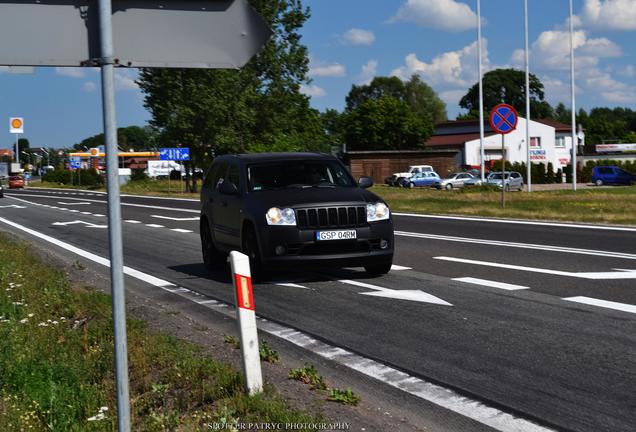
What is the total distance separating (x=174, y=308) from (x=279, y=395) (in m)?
4.49

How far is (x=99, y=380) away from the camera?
6102 millimetres

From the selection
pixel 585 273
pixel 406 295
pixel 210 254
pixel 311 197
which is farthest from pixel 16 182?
pixel 406 295

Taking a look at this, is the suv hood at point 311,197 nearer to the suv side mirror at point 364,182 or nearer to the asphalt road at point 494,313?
the suv side mirror at point 364,182

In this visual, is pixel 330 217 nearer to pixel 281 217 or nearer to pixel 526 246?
pixel 281 217

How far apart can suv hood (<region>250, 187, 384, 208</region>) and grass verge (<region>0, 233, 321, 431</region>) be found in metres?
3.00

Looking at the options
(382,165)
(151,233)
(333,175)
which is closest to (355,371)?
(333,175)

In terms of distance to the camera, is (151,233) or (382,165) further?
(382,165)

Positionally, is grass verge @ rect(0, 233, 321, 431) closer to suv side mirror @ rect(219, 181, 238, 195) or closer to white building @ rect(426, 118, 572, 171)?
suv side mirror @ rect(219, 181, 238, 195)

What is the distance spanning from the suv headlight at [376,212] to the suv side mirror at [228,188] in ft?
6.28

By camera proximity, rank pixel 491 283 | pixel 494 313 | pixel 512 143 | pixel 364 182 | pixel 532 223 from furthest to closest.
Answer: pixel 512 143 < pixel 532 223 < pixel 364 182 < pixel 491 283 < pixel 494 313

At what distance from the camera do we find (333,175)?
1243 centimetres

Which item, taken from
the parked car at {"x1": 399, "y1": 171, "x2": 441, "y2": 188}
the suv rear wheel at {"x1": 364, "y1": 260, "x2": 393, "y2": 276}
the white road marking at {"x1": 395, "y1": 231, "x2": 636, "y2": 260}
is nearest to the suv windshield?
the suv rear wheel at {"x1": 364, "y1": 260, "x2": 393, "y2": 276}

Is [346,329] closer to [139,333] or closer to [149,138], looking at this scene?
[139,333]

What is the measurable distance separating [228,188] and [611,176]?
68854mm
